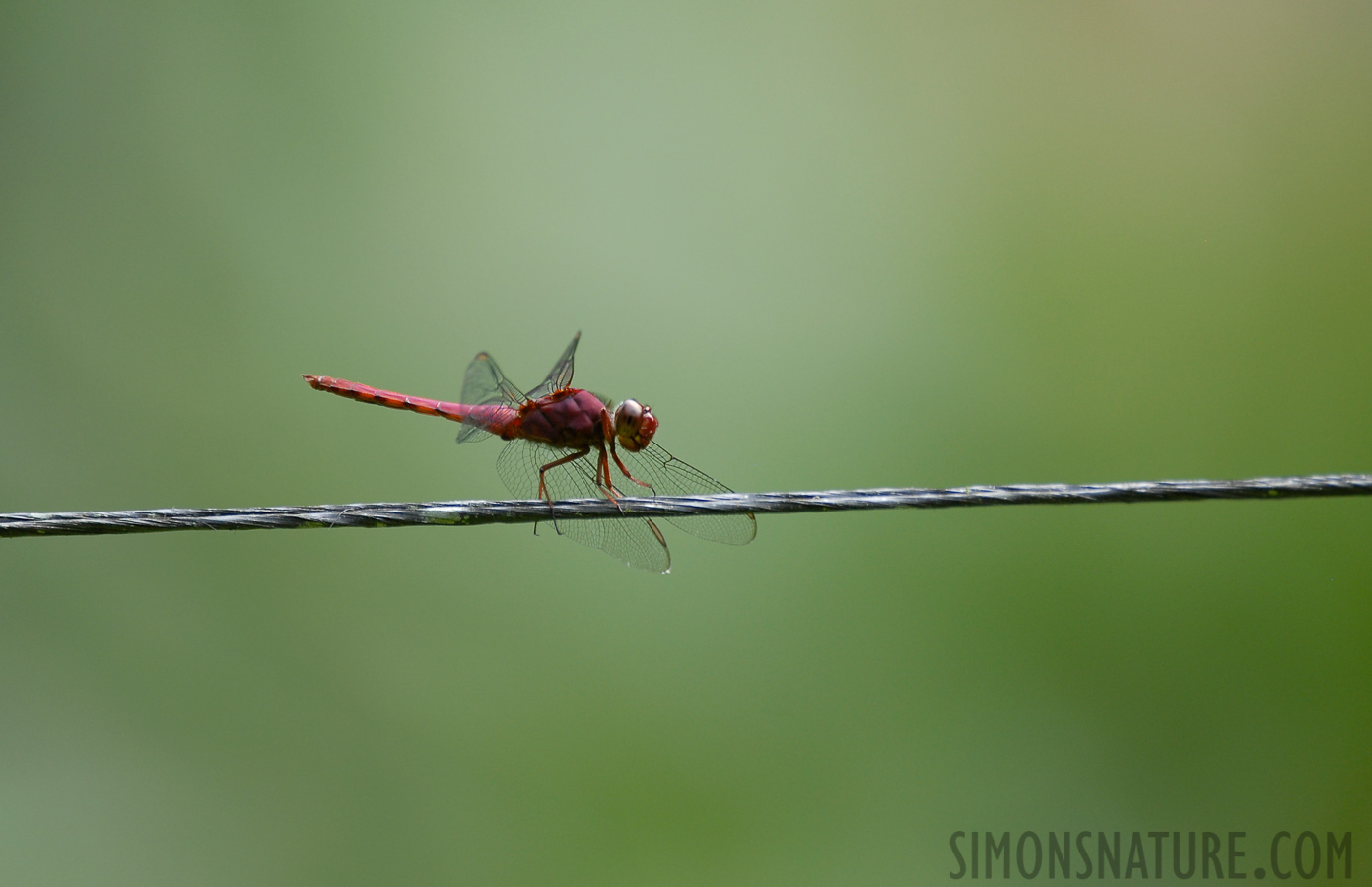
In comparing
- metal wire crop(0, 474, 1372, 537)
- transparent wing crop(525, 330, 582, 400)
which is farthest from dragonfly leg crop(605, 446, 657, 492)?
metal wire crop(0, 474, 1372, 537)

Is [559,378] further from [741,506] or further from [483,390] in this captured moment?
[741,506]

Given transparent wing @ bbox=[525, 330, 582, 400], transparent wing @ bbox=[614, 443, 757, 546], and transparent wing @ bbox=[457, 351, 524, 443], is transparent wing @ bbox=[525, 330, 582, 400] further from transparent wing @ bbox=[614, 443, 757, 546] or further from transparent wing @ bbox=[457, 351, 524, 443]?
transparent wing @ bbox=[614, 443, 757, 546]

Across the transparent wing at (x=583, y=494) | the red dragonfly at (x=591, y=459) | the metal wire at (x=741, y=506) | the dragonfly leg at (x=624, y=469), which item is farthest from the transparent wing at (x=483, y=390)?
the metal wire at (x=741, y=506)

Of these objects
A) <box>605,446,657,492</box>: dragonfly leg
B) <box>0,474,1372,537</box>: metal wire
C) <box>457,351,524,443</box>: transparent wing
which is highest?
<box>457,351,524,443</box>: transparent wing

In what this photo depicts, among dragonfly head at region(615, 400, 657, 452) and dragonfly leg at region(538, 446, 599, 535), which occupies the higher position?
dragonfly head at region(615, 400, 657, 452)

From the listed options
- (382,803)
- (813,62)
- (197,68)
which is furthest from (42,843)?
(813,62)

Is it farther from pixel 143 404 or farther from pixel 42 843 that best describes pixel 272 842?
pixel 143 404
